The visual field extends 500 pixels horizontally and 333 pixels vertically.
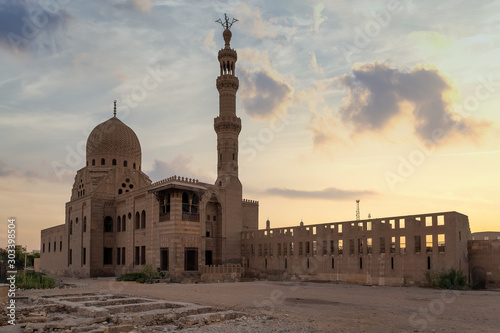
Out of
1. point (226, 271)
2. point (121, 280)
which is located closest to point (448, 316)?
point (226, 271)

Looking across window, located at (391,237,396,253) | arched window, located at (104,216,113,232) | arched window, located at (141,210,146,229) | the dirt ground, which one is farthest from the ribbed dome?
the dirt ground

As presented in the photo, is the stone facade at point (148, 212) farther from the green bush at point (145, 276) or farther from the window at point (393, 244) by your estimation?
the window at point (393, 244)

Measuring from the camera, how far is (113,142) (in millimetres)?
60719

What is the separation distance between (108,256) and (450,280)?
3773cm

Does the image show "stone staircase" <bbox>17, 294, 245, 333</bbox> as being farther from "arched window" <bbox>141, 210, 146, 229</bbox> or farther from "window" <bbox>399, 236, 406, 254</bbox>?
"arched window" <bbox>141, 210, 146, 229</bbox>

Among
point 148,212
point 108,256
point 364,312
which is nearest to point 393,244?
point 364,312

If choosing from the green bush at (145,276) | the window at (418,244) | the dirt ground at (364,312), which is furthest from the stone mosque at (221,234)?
the dirt ground at (364,312)

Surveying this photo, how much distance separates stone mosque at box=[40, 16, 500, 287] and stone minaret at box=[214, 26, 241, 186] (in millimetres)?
116

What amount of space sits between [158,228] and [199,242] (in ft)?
13.9

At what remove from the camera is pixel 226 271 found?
44.9 metres

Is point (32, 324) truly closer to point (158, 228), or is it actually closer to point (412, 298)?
point (412, 298)

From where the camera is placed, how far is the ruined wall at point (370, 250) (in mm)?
34688

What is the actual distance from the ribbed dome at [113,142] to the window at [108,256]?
12.3 metres

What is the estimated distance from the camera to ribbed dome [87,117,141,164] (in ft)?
199
